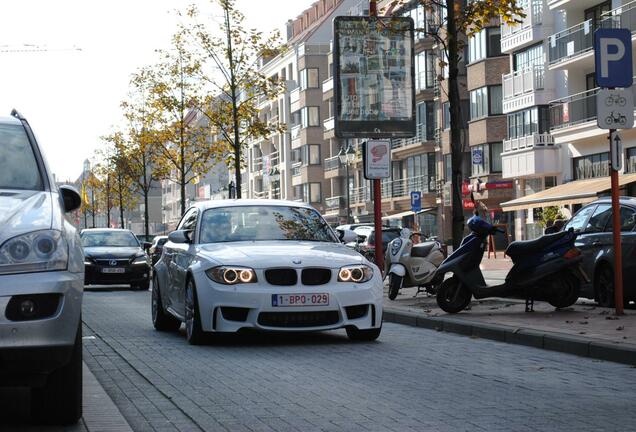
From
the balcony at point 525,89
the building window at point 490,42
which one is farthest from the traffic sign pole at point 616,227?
the building window at point 490,42

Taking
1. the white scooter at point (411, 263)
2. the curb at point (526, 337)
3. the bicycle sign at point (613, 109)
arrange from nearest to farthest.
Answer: the curb at point (526, 337), the bicycle sign at point (613, 109), the white scooter at point (411, 263)

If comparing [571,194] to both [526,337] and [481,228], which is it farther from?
[526,337]

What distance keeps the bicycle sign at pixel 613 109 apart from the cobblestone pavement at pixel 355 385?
308cm

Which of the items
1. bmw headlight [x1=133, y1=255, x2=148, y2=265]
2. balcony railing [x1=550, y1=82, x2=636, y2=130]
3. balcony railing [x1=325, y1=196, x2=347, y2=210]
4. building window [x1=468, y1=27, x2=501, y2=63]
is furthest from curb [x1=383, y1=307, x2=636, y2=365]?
balcony railing [x1=325, y1=196, x2=347, y2=210]

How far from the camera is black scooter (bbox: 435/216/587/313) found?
50.8 feet

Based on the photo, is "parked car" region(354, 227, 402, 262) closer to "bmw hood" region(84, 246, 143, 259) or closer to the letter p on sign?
"bmw hood" region(84, 246, 143, 259)

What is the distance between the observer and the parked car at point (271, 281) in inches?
466

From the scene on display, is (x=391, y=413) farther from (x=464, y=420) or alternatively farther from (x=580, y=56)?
(x=580, y=56)

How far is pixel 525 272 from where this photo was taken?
1562 cm

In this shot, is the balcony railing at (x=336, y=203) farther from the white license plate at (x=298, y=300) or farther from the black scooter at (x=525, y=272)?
the white license plate at (x=298, y=300)

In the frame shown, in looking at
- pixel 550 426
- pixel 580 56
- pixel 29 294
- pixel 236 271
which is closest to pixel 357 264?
pixel 236 271

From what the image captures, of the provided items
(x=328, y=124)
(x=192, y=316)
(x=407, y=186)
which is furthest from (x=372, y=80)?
(x=328, y=124)

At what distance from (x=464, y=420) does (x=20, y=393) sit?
128 inches

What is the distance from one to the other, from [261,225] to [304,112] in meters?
80.6
